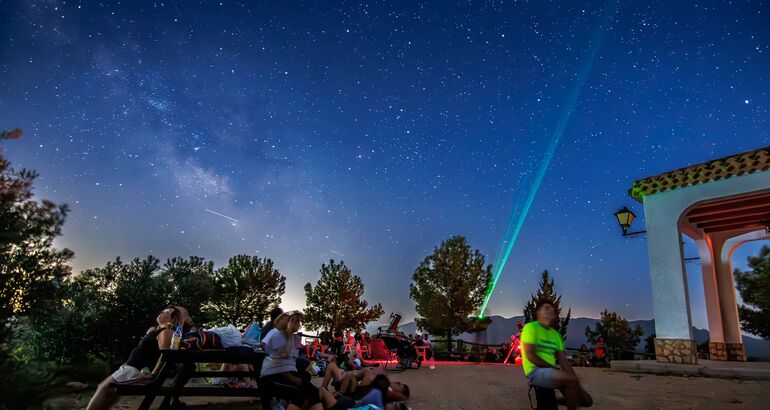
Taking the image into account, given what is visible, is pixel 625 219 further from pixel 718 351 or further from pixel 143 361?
pixel 143 361

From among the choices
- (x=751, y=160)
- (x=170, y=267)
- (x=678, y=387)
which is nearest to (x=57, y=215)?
(x=678, y=387)

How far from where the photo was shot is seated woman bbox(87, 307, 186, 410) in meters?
4.74

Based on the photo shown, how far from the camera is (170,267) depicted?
111 ft

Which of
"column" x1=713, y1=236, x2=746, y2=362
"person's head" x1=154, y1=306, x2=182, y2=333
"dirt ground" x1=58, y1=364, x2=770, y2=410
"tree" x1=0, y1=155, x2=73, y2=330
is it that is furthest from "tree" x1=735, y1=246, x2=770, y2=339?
"tree" x1=0, y1=155, x2=73, y2=330

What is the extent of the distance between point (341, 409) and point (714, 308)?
14239mm

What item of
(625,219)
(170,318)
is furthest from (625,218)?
(170,318)

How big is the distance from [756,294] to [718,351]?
13323mm

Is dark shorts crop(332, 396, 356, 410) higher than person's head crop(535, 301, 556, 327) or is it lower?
lower

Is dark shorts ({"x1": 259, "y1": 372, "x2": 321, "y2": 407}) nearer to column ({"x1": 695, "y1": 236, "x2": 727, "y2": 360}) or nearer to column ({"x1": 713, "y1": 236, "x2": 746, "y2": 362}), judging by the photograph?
column ({"x1": 695, "y1": 236, "x2": 727, "y2": 360})

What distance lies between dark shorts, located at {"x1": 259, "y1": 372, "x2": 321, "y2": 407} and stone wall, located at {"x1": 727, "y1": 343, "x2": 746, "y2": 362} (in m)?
14.8

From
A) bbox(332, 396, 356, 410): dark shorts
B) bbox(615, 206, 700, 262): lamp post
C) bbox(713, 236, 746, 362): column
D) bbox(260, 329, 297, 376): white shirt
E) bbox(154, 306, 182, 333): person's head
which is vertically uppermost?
bbox(615, 206, 700, 262): lamp post

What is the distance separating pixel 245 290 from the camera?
39594mm

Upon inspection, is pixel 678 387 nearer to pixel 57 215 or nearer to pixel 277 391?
pixel 277 391

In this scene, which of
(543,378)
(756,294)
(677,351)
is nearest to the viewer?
(543,378)
